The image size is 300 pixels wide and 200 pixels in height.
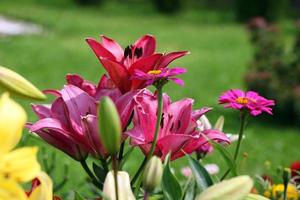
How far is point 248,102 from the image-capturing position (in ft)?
3.39

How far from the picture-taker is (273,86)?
5977 millimetres

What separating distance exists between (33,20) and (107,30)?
1440mm

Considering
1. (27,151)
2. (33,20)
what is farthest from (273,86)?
(33,20)

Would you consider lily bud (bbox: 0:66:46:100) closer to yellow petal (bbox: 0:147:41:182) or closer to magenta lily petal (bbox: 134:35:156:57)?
yellow petal (bbox: 0:147:41:182)

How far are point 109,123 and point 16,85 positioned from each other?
0.30ft

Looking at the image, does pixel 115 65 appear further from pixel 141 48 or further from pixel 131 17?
pixel 131 17

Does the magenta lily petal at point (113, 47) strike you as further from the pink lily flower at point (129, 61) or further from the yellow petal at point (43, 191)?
the yellow petal at point (43, 191)

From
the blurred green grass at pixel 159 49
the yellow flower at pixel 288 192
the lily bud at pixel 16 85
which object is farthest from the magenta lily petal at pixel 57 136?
the blurred green grass at pixel 159 49

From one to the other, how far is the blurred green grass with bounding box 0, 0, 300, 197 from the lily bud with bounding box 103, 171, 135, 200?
9.11ft

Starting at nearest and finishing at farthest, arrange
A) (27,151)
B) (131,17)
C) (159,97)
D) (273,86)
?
(27,151) < (159,97) < (273,86) < (131,17)

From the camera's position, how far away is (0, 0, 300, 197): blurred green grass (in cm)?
531

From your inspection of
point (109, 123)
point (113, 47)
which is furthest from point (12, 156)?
point (113, 47)

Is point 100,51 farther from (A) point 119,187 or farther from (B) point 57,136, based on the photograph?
(A) point 119,187

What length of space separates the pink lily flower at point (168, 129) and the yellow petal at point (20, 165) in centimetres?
29
